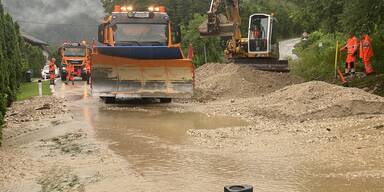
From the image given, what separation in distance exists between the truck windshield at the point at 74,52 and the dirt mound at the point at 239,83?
42.2ft

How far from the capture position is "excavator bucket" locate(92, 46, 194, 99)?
16.5 meters

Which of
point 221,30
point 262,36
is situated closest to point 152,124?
point 221,30

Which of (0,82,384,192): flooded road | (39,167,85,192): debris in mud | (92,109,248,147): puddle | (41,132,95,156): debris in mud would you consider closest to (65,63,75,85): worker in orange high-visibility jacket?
(92,109,248,147): puddle

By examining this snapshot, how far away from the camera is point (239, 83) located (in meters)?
20.0

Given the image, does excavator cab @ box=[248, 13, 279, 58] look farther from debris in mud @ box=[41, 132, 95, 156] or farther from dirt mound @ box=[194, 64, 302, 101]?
debris in mud @ box=[41, 132, 95, 156]

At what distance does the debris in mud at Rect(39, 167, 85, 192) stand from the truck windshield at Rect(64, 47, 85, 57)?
26644 millimetres

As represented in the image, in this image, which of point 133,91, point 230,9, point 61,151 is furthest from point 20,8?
point 61,151

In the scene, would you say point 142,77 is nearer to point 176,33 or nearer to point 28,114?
point 176,33

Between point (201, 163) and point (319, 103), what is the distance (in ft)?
18.9

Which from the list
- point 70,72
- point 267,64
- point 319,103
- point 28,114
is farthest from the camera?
point 70,72

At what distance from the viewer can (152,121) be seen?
42.0 ft

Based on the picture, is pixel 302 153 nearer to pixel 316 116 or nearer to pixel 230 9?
pixel 316 116

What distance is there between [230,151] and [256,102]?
21.6ft

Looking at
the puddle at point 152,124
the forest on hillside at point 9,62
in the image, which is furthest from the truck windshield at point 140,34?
the forest on hillside at point 9,62
